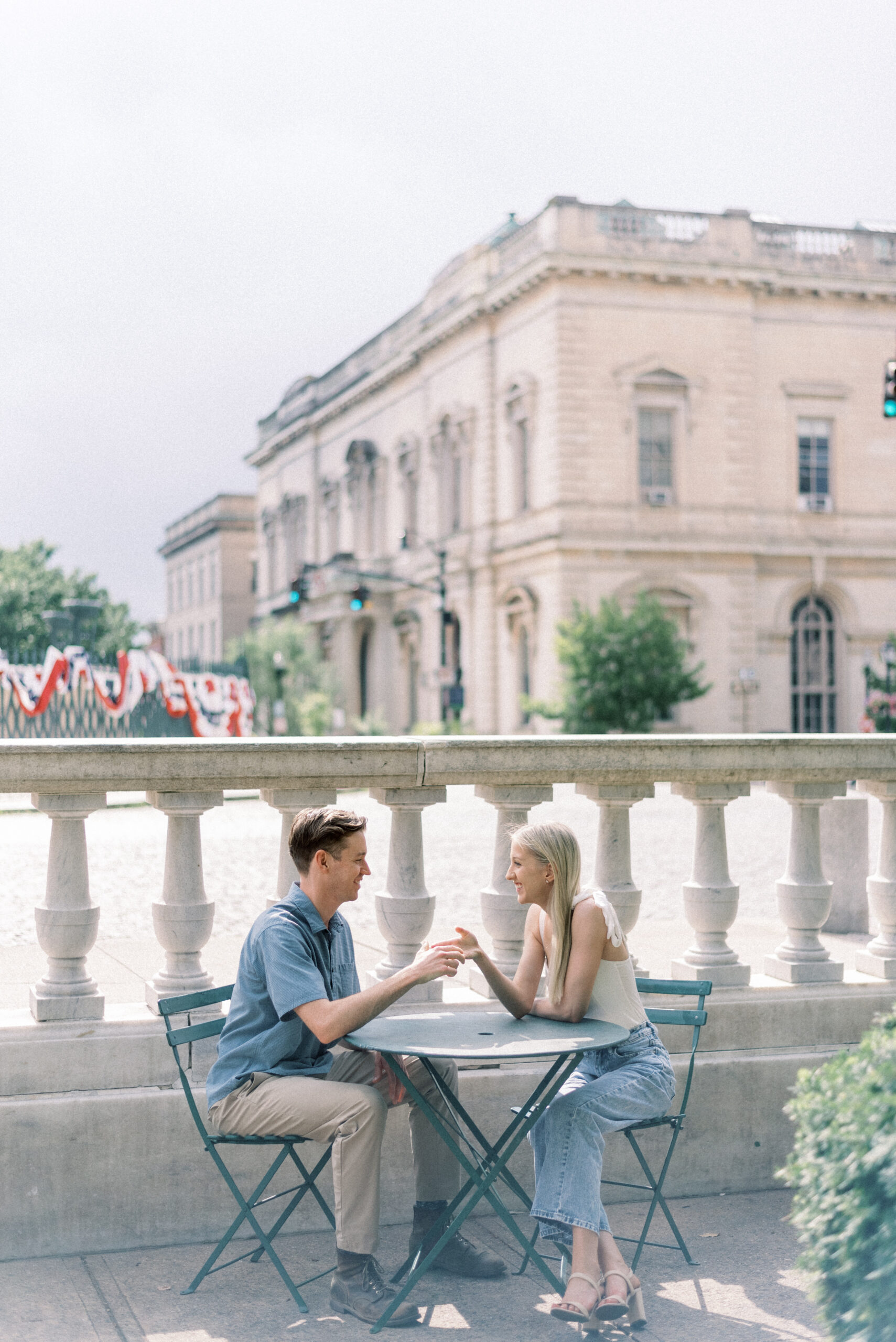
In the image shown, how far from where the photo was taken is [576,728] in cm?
3747

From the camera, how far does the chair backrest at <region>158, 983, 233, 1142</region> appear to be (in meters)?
4.25

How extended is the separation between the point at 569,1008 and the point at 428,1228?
80 cm

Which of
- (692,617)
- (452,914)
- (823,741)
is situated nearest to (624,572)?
(692,617)

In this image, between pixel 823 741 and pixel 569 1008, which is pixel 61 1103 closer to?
pixel 569 1008

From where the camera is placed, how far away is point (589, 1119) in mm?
4199

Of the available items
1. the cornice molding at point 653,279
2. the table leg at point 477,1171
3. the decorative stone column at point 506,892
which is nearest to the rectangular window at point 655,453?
the cornice molding at point 653,279

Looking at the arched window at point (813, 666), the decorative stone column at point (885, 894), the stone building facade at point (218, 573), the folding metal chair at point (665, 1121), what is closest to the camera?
the folding metal chair at point (665, 1121)

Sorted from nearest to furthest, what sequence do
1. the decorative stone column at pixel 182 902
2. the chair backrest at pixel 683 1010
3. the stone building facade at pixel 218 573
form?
1. the chair backrest at pixel 683 1010
2. the decorative stone column at pixel 182 902
3. the stone building facade at pixel 218 573

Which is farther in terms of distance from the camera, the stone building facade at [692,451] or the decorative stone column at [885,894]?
the stone building facade at [692,451]

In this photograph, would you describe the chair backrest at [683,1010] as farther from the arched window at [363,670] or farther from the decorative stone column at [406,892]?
the arched window at [363,670]

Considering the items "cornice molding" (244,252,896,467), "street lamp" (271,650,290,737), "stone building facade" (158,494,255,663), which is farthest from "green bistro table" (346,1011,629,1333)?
"stone building facade" (158,494,255,663)

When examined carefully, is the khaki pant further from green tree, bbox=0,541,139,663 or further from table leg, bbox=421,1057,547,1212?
green tree, bbox=0,541,139,663

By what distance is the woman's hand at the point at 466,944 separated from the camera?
418cm

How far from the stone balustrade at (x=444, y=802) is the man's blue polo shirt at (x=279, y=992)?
1.49 ft
